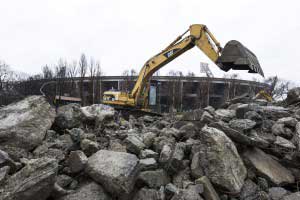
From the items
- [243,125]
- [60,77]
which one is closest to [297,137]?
[243,125]

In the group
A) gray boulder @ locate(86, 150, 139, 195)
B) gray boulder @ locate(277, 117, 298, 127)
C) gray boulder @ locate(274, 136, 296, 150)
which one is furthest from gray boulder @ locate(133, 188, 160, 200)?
gray boulder @ locate(277, 117, 298, 127)

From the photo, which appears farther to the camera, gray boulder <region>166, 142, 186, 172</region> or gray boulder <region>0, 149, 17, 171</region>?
gray boulder <region>166, 142, 186, 172</region>

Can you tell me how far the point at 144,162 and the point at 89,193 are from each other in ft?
2.64

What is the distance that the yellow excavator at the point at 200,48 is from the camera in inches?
201

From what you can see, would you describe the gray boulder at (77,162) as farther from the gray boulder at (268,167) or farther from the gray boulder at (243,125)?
the gray boulder at (243,125)

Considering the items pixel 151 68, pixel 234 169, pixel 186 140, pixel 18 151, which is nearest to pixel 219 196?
pixel 234 169

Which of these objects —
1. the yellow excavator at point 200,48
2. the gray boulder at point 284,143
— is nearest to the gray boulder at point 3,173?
the gray boulder at point 284,143

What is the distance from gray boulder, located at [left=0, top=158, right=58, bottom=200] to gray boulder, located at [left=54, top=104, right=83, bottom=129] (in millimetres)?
1670

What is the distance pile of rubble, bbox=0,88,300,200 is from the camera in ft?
6.73

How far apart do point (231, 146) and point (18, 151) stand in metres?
3.04

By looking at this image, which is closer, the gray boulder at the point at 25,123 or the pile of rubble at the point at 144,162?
the pile of rubble at the point at 144,162

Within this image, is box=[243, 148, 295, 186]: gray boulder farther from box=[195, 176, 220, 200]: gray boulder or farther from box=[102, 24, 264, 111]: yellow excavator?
box=[102, 24, 264, 111]: yellow excavator

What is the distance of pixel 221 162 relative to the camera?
2.39 meters

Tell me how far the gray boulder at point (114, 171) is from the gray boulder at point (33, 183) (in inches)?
19.4
